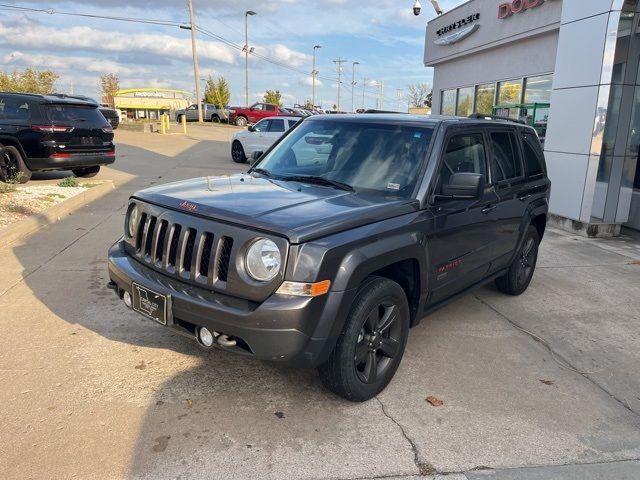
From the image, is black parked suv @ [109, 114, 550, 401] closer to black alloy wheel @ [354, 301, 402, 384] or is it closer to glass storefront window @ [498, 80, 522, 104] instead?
black alloy wheel @ [354, 301, 402, 384]

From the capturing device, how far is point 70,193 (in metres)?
9.86

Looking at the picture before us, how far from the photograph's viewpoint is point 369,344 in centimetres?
334

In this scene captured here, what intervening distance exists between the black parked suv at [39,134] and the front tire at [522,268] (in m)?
9.20

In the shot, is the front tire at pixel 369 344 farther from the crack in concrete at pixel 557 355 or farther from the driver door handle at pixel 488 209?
the crack in concrete at pixel 557 355

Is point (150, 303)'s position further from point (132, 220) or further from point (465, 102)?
point (465, 102)

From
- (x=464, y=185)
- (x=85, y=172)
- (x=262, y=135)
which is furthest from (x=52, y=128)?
(x=464, y=185)

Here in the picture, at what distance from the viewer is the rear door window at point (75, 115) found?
10.7 meters

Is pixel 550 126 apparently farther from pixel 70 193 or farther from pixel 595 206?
pixel 70 193

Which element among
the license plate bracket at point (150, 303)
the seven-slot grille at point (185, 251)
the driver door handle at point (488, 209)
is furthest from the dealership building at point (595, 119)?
the license plate bracket at point (150, 303)

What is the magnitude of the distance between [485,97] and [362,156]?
1479 centimetres

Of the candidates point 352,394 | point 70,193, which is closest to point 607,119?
point 352,394

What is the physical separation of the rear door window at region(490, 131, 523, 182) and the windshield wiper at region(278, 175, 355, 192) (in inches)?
64.8

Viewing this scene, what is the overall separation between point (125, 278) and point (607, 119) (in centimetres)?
885

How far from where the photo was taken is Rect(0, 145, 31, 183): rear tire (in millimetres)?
10461
